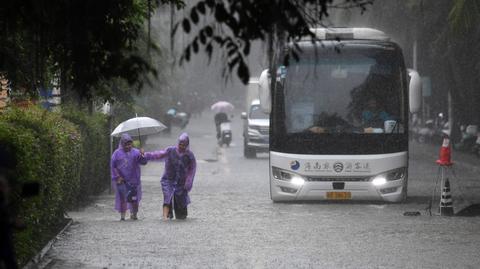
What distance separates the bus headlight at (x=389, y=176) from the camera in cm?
2244

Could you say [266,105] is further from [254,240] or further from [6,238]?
[6,238]

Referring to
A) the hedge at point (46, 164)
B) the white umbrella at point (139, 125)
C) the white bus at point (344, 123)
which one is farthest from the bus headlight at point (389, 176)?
the hedge at point (46, 164)

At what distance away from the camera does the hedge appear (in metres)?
13.1

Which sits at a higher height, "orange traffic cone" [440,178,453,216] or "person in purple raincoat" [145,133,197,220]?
"person in purple raincoat" [145,133,197,220]

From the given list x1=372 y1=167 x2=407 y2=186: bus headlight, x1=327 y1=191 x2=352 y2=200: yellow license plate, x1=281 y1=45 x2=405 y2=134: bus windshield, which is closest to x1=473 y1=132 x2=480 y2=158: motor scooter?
x1=281 y1=45 x2=405 y2=134: bus windshield

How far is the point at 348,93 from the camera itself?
23016 mm

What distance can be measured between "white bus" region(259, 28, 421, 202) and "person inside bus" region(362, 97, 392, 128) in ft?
0.06

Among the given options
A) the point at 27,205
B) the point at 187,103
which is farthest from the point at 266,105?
the point at 187,103

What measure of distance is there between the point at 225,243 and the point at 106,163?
12.7 m

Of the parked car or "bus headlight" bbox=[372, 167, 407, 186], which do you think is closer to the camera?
"bus headlight" bbox=[372, 167, 407, 186]

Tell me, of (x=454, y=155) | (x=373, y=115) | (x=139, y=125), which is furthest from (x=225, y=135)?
(x=139, y=125)

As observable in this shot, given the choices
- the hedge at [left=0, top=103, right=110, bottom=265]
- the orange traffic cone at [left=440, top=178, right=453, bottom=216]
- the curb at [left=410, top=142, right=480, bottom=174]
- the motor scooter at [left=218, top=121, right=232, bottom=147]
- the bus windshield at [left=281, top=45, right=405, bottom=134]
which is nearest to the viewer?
the hedge at [left=0, top=103, right=110, bottom=265]

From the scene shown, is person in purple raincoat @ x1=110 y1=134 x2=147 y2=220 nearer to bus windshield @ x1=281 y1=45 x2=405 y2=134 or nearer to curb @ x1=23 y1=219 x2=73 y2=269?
curb @ x1=23 y1=219 x2=73 y2=269

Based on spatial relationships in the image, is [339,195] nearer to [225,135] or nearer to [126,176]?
[126,176]
